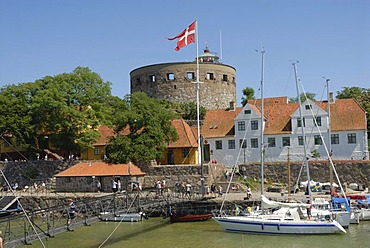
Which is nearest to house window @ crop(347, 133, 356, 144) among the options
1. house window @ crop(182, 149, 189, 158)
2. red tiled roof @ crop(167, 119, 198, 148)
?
red tiled roof @ crop(167, 119, 198, 148)

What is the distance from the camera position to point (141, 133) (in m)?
47.3

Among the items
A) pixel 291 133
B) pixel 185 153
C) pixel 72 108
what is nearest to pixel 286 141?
pixel 291 133

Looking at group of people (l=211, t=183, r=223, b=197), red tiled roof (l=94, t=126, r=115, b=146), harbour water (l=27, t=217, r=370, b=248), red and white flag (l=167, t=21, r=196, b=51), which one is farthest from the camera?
red tiled roof (l=94, t=126, r=115, b=146)

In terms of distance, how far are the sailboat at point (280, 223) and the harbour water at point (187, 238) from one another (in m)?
0.35

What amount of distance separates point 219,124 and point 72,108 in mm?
15120

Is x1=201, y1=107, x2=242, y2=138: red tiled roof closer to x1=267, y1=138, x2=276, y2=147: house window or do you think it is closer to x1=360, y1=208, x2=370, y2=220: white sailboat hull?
x1=267, y1=138, x2=276, y2=147: house window

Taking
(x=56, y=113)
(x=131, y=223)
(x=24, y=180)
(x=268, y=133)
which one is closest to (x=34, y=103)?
(x=56, y=113)

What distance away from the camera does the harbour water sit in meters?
27.6

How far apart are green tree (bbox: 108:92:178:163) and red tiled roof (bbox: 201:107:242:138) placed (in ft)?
18.8

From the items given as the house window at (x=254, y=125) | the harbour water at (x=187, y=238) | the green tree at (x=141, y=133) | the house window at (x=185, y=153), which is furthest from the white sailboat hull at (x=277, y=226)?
the house window at (x=254, y=125)

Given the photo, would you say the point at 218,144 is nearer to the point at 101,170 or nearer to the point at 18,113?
A: the point at 101,170

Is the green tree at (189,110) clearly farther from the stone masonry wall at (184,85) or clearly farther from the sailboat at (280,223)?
the sailboat at (280,223)

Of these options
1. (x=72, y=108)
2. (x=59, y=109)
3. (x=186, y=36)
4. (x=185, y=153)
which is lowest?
(x=185, y=153)

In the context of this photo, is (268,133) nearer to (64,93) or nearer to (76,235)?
(64,93)
